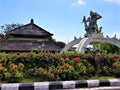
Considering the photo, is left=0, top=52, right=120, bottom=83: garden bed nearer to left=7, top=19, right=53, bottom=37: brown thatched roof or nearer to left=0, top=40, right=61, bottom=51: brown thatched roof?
left=0, top=40, right=61, bottom=51: brown thatched roof

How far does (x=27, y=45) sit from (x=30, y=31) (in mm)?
2330

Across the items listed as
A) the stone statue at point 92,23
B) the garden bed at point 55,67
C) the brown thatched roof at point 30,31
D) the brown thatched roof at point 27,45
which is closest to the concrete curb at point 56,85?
the garden bed at point 55,67

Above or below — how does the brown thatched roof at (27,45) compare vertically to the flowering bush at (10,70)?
above

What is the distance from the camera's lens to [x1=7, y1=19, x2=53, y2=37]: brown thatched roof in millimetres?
27281

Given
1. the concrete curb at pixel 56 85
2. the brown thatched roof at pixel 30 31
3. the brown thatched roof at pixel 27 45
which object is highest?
the brown thatched roof at pixel 30 31

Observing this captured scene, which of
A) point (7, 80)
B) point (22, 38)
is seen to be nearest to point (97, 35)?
point (22, 38)

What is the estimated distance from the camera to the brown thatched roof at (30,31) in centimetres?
2728

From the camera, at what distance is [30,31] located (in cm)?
2791

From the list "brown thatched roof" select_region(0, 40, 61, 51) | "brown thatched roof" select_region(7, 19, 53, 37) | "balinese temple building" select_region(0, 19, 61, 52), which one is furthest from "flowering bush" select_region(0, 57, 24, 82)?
"brown thatched roof" select_region(7, 19, 53, 37)

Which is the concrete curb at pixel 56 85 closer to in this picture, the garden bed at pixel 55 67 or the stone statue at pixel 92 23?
the garden bed at pixel 55 67

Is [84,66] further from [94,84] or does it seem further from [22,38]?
[22,38]

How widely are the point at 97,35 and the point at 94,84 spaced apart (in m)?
14.1

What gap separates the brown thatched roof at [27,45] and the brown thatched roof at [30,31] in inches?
32.8

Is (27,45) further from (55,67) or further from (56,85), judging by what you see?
(56,85)
